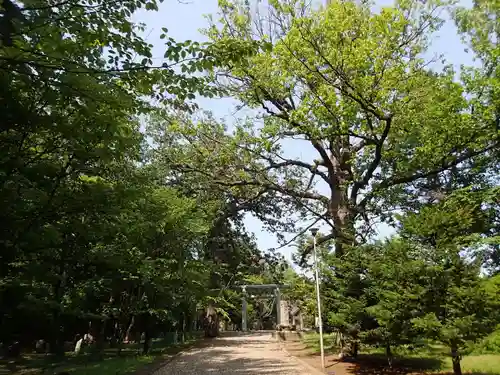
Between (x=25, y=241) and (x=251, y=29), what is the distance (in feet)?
41.3

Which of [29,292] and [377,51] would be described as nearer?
[29,292]

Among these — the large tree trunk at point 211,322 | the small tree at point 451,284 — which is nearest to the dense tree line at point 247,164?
the small tree at point 451,284

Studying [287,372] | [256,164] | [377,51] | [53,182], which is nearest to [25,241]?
[53,182]

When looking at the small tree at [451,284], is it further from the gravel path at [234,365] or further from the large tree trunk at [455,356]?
the gravel path at [234,365]

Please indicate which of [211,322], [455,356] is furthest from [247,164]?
[211,322]

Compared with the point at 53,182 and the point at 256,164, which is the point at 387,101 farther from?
the point at 53,182

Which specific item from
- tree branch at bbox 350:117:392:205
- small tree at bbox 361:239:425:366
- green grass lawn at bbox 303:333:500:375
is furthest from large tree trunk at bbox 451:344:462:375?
tree branch at bbox 350:117:392:205

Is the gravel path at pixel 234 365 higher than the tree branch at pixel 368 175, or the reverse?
the tree branch at pixel 368 175

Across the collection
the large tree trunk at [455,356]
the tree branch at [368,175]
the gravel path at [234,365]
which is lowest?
the gravel path at [234,365]

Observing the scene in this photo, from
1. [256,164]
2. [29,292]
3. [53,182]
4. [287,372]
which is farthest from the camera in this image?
[256,164]

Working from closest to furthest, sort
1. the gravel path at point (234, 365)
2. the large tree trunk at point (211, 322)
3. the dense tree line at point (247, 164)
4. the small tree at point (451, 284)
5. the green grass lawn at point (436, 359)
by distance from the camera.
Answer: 1. the dense tree line at point (247, 164)
2. the small tree at point (451, 284)
3. the green grass lawn at point (436, 359)
4. the gravel path at point (234, 365)
5. the large tree trunk at point (211, 322)

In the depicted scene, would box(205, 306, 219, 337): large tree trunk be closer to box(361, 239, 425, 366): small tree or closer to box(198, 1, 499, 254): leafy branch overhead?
box(198, 1, 499, 254): leafy branch overhead

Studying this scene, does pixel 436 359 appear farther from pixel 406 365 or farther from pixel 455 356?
pixel 455 356

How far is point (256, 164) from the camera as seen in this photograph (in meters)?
16.8
